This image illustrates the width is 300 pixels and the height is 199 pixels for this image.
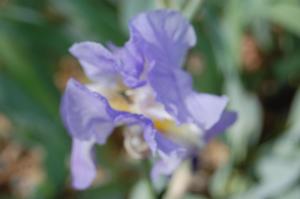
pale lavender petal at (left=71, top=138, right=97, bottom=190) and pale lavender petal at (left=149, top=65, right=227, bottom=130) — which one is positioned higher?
pale lavender petal at (left=149, top=65, right=227, bottom=130)

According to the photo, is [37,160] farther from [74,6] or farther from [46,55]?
[74,6]

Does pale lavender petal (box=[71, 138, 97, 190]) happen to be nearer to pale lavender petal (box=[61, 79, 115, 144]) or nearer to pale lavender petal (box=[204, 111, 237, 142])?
pale lavender petal (box=[61, 79, 115, 144])

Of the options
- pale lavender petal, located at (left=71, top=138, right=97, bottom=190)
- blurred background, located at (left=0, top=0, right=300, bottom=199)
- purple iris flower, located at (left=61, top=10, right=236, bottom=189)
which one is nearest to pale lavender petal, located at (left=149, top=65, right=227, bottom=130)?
purple iris flower, located at (left=61, top=10, right=236, bottom=189)

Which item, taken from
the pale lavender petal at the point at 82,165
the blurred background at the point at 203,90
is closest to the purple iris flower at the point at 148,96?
the pale lavender petal at the point at 82,165

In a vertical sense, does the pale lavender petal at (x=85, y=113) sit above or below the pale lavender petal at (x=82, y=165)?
above

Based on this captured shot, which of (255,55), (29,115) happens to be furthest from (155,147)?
(255,55)

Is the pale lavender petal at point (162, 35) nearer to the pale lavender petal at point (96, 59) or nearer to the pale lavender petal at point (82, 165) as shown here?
the pale lavender petal at point (96, 59)
